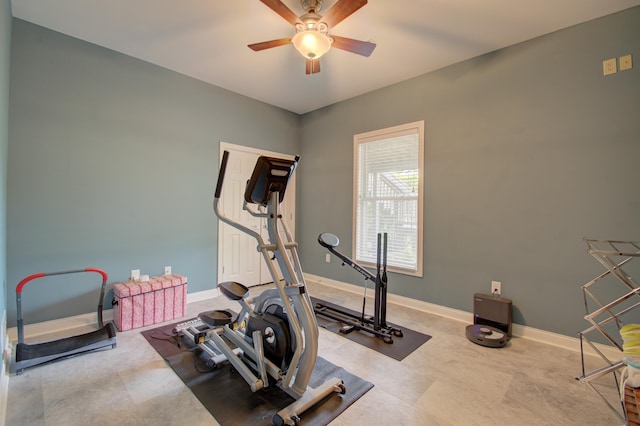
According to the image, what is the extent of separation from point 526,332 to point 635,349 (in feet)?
3.93

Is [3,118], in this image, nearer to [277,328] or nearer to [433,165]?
[277,328]

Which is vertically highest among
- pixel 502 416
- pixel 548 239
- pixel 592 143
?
pixel 592 143

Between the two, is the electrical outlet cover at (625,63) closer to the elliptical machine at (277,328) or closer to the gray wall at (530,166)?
the gray wall at (530,166)

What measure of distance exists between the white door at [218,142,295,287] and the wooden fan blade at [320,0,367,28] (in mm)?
2358

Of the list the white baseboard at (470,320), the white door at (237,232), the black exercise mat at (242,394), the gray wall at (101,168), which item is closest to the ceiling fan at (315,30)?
the gray wall at (101,168)

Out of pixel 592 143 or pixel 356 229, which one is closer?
pixel 592 143

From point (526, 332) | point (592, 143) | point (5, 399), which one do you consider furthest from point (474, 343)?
point (5, 399)

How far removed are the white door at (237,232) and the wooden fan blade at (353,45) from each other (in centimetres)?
222

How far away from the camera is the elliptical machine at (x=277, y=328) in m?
1.75

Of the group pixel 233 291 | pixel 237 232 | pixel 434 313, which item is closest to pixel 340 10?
pixel 233 291

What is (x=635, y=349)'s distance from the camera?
1.66 m

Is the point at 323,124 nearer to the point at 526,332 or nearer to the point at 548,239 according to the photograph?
the point at 548,239

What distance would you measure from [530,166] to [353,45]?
80.2 inches

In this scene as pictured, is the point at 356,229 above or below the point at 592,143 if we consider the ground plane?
below
